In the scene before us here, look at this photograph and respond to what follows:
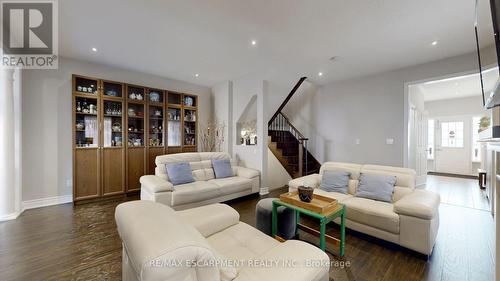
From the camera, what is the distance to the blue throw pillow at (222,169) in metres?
4.21

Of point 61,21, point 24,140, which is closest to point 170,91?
point 61,21

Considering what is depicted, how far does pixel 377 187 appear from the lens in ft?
9.02

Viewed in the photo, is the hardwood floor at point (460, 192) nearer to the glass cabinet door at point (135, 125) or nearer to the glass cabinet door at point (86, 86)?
the glass cabinet door at point (135, 125)

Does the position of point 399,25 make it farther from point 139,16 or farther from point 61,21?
point 61,21

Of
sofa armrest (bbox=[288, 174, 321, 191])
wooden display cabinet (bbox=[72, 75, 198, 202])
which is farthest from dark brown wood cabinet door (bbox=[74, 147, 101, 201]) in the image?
sofa armrest (bbox=[288, 174, 321, 191])

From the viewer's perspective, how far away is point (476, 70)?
3480mm

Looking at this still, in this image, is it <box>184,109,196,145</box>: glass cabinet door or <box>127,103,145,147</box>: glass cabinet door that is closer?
<box>127,103,145,147</box>: glass cabinet door

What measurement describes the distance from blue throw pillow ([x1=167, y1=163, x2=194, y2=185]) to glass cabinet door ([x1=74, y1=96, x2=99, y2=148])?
1.70 meters

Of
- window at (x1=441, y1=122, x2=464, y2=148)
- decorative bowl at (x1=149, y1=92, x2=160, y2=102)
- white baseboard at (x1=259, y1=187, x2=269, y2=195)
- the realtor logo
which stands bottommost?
white baseboard at (x1=259, y1=187, x2=269, y2=195)

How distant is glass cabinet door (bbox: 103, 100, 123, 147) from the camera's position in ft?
13.5

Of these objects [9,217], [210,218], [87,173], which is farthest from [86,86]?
[210,218]

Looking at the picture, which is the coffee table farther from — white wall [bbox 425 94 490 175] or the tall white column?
white wall [bbox 425 94 490 175]

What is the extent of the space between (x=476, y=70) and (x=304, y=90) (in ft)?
11.7

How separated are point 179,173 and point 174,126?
1885mm
